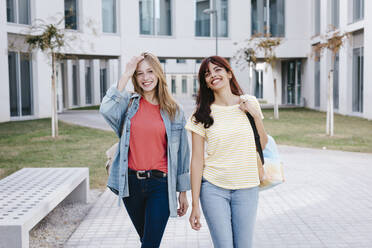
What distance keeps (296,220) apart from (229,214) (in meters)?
2.91

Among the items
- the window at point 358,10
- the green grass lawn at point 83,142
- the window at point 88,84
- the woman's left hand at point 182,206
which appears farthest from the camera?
the window at point 88,84

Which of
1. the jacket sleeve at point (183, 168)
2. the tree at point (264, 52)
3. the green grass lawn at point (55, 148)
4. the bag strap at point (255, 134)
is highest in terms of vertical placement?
the tree at point (264, 52)

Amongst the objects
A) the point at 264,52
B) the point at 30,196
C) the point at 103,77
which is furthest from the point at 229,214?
the point at 103,77

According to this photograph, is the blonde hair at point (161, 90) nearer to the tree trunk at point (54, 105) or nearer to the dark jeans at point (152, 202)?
the dark jeans at point (152, 202)

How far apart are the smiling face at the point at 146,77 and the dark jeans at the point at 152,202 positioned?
2.04 ft

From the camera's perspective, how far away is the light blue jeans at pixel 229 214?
302 cm

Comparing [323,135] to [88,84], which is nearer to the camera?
[323,135]

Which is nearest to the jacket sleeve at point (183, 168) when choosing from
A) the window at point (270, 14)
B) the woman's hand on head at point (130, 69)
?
the woman's hand on head at point (130, 69)

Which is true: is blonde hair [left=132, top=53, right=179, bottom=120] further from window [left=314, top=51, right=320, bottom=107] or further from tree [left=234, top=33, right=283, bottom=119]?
window [left=314, top=51, right=320, bottom=107]

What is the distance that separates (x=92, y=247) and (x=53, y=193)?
744 millimetres

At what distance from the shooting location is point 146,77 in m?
3.37

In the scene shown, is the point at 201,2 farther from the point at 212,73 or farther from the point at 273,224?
the point at 212,73

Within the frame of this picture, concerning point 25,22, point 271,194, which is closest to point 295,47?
point 25,22

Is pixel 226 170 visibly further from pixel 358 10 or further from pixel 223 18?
pixel 223 18
